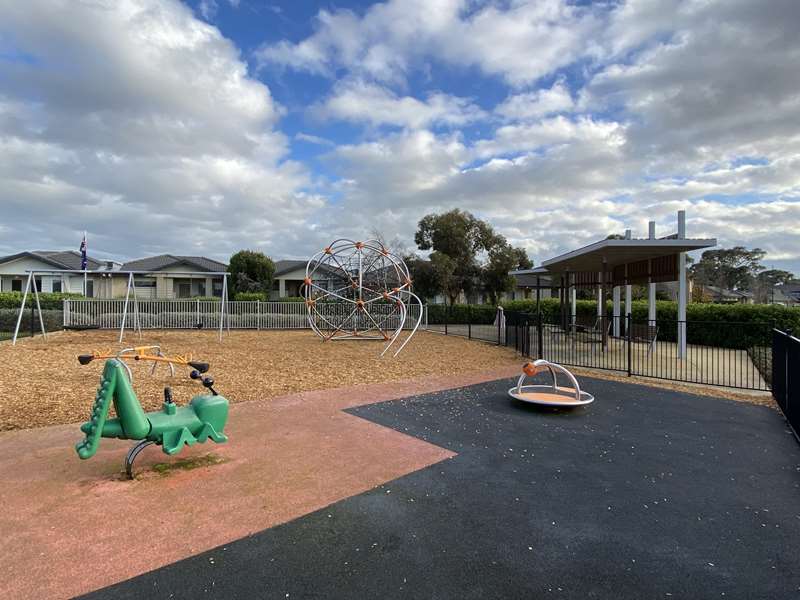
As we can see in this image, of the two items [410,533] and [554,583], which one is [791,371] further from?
[410,533]

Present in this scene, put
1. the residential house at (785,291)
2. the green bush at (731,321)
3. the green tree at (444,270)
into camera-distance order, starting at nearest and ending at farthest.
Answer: the green bush at (731,321) → the green tree at (444,270) → the residential house at (785,291)

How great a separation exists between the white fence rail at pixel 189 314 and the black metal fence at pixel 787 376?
47.1ft

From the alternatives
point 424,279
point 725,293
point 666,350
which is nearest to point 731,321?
point 666,350

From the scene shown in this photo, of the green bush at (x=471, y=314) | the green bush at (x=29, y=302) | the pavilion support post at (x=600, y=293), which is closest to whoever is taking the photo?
the pavilion support post at (x=600, y=293)

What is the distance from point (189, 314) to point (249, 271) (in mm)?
13299

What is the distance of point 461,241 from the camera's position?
119 ft

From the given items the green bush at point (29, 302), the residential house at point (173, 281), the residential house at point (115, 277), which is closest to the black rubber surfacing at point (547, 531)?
the green bush at point (29, 302)

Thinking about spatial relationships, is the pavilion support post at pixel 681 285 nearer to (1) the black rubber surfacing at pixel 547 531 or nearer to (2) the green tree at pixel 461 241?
(1) the black rubber surfacing at pixel 547 531

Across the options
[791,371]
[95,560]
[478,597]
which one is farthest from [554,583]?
[791,371]

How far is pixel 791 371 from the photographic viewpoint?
6430 millimetres

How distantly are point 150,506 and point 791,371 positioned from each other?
806 centimetres

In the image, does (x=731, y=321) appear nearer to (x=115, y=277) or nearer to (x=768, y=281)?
(x=115, y=277)

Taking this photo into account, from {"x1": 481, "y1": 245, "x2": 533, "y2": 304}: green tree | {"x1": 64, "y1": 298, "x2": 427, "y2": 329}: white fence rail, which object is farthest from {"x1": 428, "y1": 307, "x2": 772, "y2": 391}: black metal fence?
{"x1": 481, "y1": 245, "x2": 533, "y2": 304}: green tree

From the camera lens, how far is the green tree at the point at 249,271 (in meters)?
35.1
